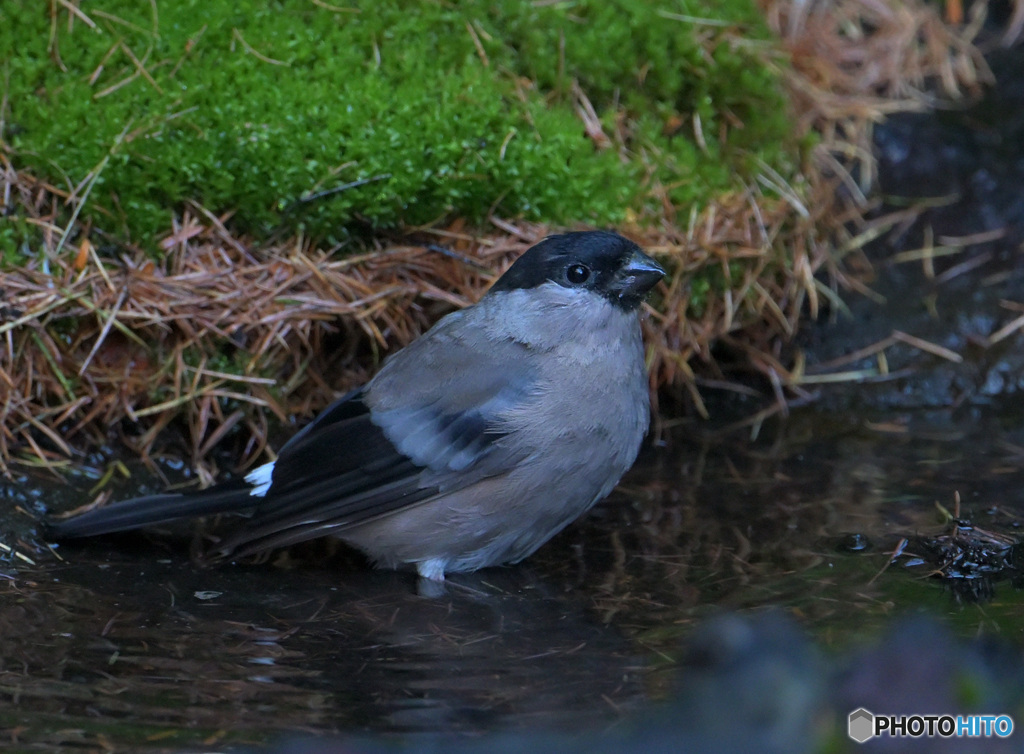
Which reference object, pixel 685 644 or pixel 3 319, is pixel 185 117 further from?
pixel 685 644

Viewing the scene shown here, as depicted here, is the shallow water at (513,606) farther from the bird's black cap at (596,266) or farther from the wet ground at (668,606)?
the bird's black cap at (596,266)

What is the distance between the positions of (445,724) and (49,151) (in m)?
3.12

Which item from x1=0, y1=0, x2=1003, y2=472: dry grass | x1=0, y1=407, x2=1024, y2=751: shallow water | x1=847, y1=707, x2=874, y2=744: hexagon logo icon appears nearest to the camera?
x1=847, y1=707, x2=874, y2=744: hexagon logo icon

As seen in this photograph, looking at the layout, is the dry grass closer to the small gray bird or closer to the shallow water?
the shallow water

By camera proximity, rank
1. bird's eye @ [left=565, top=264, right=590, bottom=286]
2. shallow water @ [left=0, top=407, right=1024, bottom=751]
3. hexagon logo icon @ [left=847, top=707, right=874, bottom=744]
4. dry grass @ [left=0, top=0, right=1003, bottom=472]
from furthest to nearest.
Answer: dry grass @ [left=0, top=0, right=1003, bottom=472], bird's eye @ [left=565, top=264, right=590, bottom=286], shallow water @ [left=0, top=407, right=1024, bottom=751], hexagon logo icon @ [left=847, top=707, right=874, bottom=744]

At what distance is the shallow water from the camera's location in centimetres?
280

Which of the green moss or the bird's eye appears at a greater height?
the green moss

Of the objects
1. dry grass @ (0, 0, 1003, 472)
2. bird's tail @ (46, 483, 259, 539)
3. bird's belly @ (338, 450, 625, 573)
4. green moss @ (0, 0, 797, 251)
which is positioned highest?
green moss @ (0, 0, 797, 251)

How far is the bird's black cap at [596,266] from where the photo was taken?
405 cm

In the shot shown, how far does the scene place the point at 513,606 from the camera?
146 inches

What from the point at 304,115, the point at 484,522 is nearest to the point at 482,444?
the point at 484,522

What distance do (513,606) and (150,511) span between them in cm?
143

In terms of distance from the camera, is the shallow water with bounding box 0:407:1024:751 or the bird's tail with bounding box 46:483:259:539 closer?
the shallow water with bounding box 0:407:1024:751

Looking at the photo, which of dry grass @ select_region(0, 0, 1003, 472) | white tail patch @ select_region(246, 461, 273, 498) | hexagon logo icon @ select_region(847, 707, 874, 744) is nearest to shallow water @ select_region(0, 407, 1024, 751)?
white tail patch @ select_region(246, 461, 273, 498)
